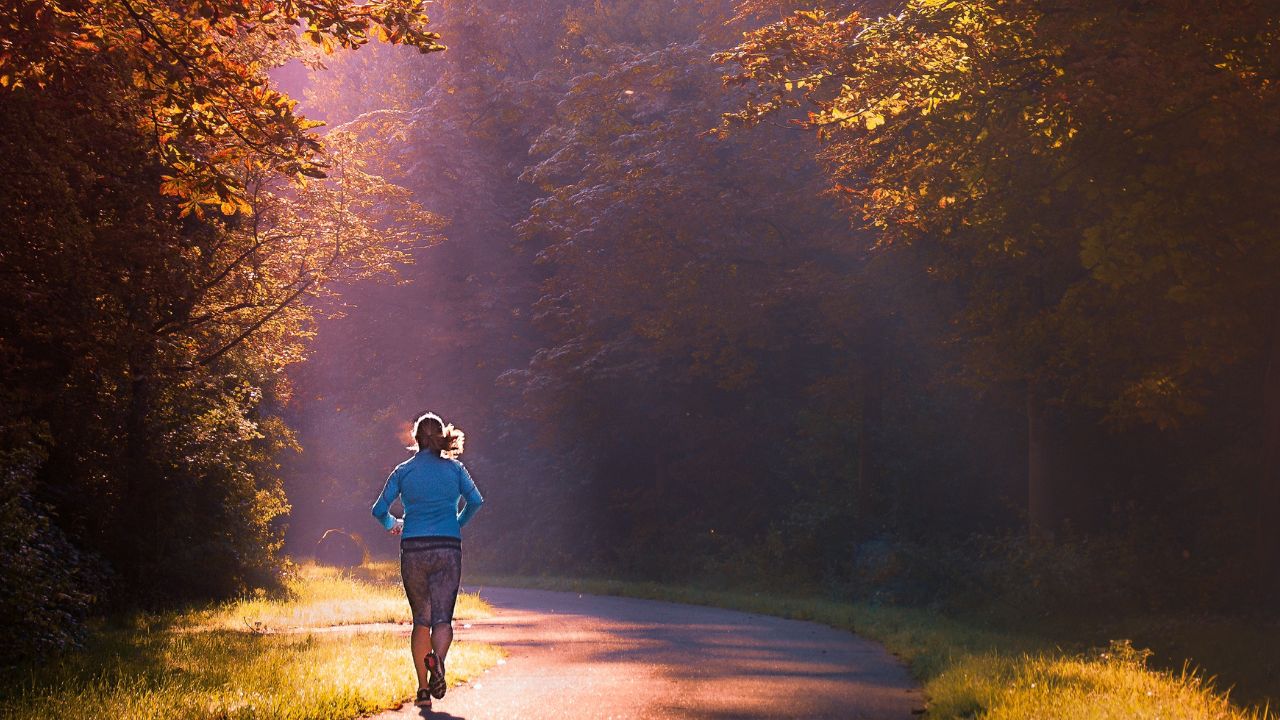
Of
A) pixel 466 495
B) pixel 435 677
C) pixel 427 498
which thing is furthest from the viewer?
pixel 466 495

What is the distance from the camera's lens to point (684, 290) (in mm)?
28281

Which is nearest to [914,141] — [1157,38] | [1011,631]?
[1157,38]

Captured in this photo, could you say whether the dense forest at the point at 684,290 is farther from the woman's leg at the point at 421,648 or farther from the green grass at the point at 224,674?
the woman's leg at the point at 421,648

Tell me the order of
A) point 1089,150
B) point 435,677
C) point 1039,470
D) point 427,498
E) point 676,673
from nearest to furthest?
point 435,677, point 427,498, point 676,673, point 1089,150, point 1039,470

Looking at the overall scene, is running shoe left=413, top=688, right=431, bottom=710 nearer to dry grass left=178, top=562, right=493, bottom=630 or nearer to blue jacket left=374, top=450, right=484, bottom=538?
blue jacket left=374, top=450, right=484, bottom=538

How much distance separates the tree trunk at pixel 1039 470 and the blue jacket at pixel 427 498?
14.5 meters

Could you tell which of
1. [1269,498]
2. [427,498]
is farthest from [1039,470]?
[427,498]

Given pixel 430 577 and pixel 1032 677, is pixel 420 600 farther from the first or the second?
pixel 1032 677

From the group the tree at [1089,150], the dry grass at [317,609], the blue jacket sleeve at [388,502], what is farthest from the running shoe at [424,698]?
the tree at [1089,150]

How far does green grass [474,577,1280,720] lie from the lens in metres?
8.63

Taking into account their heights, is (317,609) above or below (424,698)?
above

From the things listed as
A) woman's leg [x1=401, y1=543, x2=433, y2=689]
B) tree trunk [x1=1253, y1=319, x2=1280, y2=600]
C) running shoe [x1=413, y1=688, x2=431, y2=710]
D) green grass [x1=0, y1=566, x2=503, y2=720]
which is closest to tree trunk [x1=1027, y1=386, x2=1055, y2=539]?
tree trunk [x1=1253, y1=319, x2=1280, y2=600]

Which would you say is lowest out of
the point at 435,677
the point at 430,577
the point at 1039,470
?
the point at 435,677

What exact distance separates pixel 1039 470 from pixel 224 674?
1608 cm
